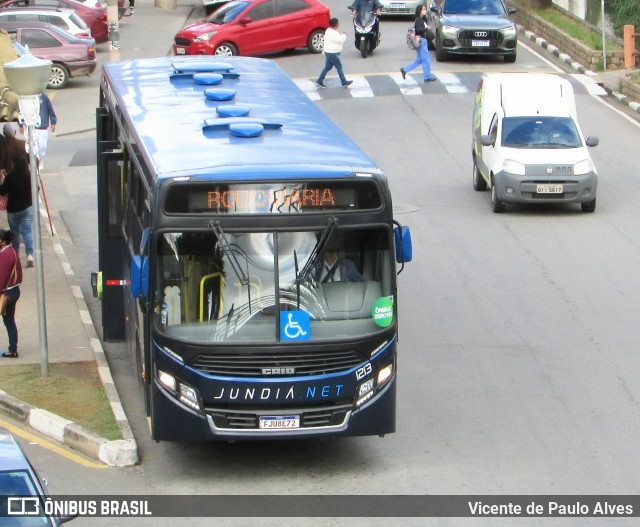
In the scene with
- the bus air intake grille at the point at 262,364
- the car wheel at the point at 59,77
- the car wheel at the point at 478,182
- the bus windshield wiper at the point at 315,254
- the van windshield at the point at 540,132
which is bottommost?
the car wheel at the point at 59,77

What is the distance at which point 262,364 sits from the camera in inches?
413

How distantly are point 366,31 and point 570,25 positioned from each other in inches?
272

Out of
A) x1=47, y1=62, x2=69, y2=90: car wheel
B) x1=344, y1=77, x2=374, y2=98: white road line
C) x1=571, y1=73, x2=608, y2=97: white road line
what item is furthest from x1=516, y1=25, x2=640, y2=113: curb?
x1=47, y1=62, x2=69, y2=90: car wheel

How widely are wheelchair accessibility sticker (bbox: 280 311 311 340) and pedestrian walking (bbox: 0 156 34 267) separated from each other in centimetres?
800

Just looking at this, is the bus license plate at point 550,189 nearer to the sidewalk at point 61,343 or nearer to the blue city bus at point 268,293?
the sidewalk at point 61,343

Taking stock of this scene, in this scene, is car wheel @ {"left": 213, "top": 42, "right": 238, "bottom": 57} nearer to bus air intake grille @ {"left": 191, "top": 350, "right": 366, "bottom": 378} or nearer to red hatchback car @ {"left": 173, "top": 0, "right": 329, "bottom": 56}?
red hatchback car @ {"left": 173, "top": 0, "right": 329, "bottom": 56}

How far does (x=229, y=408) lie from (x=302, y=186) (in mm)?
1882

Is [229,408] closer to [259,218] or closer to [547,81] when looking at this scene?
[259,218]

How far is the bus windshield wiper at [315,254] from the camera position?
10.5m

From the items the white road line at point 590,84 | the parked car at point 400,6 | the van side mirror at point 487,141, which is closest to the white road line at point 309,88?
the white road line at point 590,84

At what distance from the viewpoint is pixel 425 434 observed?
40.2 feet

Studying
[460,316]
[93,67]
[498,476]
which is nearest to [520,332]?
[460,316]

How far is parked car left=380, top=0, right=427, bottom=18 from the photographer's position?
140ft

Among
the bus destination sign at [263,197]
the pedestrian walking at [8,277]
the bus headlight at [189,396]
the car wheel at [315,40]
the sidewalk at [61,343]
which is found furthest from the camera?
the car wheel at [315,40]
